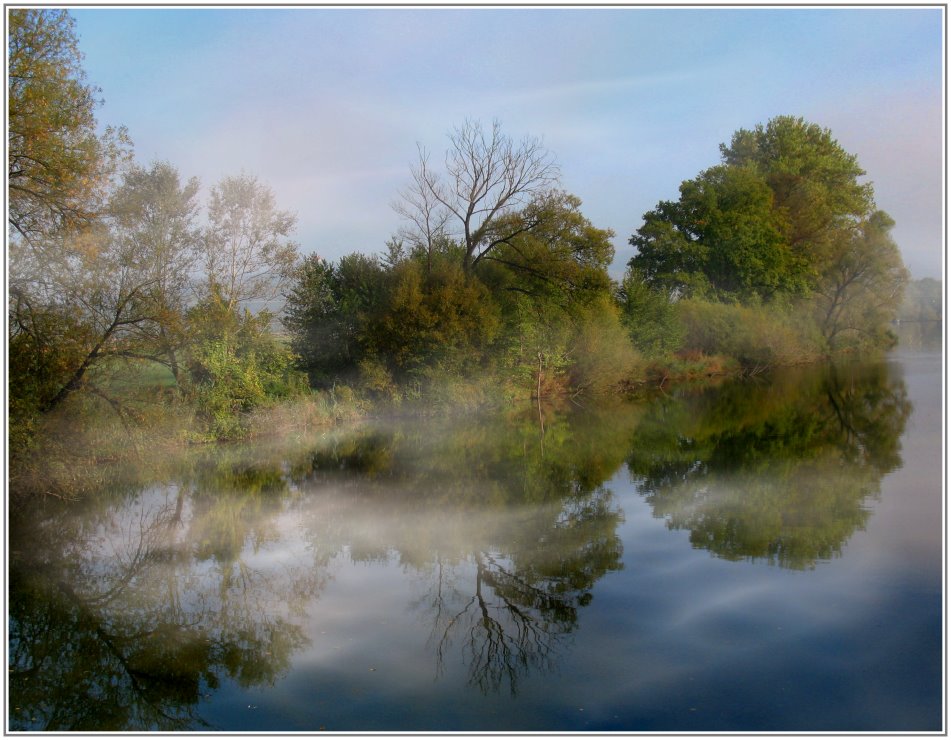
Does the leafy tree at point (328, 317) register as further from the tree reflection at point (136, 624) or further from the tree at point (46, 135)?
the tree reflection at point (136, 624)

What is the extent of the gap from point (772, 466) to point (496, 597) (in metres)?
7.34

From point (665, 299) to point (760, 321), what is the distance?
6.89 meters

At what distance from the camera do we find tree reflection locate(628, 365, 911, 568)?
9.02 m

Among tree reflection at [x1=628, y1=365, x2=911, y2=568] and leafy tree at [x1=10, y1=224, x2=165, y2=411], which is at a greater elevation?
leafy tree at [x1=10, y1=224, x2=165, y2=411]

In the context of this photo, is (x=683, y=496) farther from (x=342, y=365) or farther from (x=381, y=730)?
(x=342, y=365)

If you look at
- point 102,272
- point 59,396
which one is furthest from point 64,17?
point 59,396

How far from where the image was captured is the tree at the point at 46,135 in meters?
13.1

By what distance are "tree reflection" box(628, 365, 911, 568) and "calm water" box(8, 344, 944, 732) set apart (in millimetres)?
75

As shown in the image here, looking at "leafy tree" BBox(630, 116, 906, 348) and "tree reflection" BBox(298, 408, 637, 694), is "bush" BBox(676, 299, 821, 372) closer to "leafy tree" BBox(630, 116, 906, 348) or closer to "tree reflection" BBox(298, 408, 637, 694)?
"leafy tree" BBox(630, 116, 906, 348)

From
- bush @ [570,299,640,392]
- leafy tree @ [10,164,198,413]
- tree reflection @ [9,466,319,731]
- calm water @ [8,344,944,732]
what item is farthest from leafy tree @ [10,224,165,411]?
bush @ [570,299,640,392]

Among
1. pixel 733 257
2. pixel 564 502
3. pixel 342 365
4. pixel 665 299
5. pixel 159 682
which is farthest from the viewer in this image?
pixel 733 257

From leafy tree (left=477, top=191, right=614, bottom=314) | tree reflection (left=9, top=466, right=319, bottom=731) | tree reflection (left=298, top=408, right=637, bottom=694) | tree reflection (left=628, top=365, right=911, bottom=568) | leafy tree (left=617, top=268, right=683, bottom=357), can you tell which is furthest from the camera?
leafy tree (left=617, top=268, right=683, bottom=357)

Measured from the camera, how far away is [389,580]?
797 cm

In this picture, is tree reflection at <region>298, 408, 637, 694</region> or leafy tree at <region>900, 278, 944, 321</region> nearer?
tree reflection at <region>298, 408, 637, 694</region>
